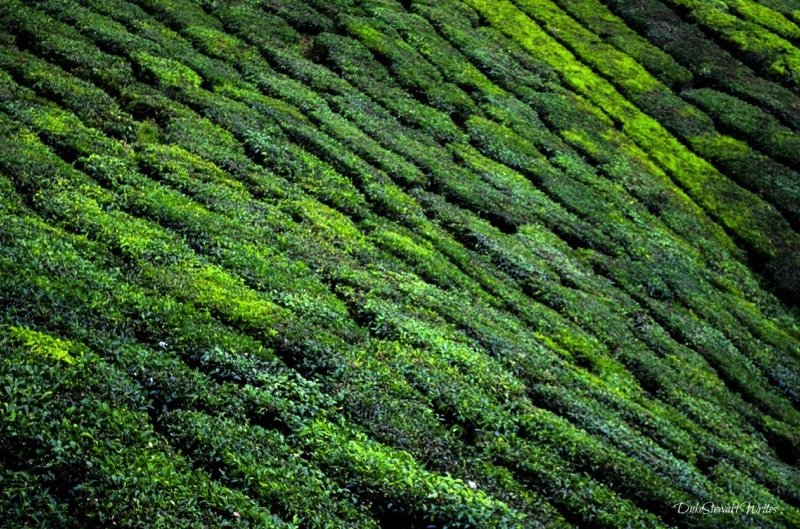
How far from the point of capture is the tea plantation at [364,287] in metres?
12.4

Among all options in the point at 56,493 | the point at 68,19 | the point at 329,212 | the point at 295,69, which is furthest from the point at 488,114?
the point at 56,493

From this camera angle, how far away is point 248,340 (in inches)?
602

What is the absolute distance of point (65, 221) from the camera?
16.7m

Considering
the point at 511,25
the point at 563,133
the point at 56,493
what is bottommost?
the point at 56,493

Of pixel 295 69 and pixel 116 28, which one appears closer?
pixel 116 28

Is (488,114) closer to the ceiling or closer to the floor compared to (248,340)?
closer to the ceiling

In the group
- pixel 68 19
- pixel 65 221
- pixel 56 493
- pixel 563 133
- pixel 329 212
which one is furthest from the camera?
pixel 563 133

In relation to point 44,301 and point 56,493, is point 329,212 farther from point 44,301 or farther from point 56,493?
point 56,493

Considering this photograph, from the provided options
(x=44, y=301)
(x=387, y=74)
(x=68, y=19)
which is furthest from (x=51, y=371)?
(x=387, y=74)

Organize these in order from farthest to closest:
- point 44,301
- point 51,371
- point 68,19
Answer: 1. point 68,19
2. point 44,301
3. point 51,371

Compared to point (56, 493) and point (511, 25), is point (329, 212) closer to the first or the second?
point (56, 493)

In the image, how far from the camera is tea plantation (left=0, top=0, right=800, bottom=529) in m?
12.4

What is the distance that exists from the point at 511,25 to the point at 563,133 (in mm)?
13322

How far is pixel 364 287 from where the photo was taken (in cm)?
1989
